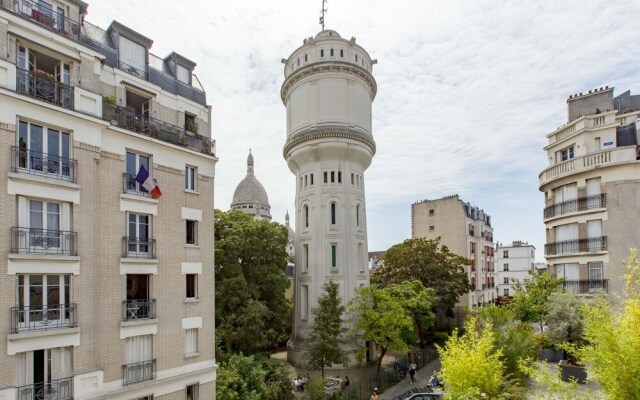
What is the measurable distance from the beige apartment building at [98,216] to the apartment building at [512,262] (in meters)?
81.0

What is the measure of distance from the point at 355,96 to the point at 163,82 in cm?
2080

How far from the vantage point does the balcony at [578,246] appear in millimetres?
26828

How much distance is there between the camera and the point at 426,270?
1708 inches

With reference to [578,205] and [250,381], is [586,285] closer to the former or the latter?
[578,205]

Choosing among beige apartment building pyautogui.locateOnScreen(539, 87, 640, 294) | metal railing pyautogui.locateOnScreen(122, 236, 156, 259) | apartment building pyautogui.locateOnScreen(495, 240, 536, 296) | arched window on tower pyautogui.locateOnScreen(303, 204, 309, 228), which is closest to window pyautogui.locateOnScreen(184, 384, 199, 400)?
metal railing pyautogui.locateOnScreen(122, 236, 156, 259)

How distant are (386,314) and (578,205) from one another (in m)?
16.3

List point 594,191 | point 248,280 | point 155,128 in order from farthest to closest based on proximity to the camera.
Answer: point 248,280 → point 594,191 → point 155,128

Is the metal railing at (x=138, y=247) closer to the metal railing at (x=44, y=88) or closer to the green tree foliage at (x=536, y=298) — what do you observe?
the metal railing at (x=44, y=88)

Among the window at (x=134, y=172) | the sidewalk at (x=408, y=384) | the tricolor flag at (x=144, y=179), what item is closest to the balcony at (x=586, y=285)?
the sidewalk at (x=408, y=384)

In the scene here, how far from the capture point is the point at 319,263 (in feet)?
116

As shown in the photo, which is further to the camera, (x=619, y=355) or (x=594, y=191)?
(x=594, y=191)

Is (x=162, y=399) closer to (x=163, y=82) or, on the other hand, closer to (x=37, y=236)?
(x=37, y=236)

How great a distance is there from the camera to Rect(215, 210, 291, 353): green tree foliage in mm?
28219

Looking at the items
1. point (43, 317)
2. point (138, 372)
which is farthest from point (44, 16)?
point (138, 372)
